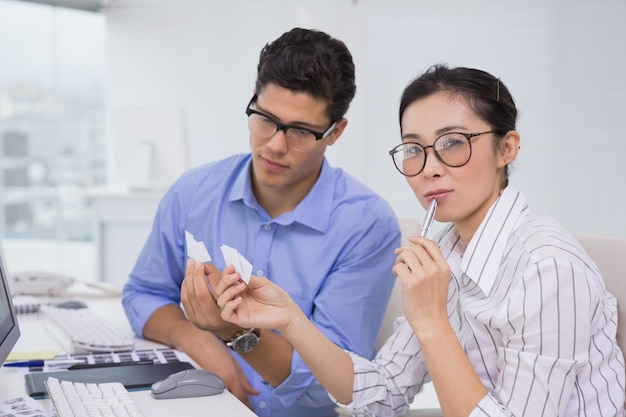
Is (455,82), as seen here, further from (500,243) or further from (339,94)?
(339,94)

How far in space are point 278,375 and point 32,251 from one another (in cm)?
436

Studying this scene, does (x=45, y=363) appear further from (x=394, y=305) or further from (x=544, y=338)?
(x=544, y=338)

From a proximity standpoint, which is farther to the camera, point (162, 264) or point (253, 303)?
point (162, 264)

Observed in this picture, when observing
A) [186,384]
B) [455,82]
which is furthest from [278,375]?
[455,82]

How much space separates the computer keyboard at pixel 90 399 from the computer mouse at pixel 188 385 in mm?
65

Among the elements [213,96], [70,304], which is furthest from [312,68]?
[213,96]

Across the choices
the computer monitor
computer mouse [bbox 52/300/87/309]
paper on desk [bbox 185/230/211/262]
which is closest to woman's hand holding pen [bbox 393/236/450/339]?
paper on desk [bbox 185/230/211/262]

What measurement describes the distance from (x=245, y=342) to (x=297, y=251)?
0.35 metres

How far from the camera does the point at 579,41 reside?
177 inches

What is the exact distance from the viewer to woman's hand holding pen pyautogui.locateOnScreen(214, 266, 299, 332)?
1536 mm

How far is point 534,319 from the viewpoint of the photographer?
49.8 inches

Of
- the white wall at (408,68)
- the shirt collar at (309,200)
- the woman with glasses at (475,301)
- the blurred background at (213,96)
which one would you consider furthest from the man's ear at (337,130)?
the white wall at (408,68)

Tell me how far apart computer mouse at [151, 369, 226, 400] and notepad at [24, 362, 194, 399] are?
0.22ft

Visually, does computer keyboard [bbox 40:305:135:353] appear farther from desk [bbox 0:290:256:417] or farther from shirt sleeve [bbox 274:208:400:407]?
shirt sleeve [bbox 274:208:400:407]
